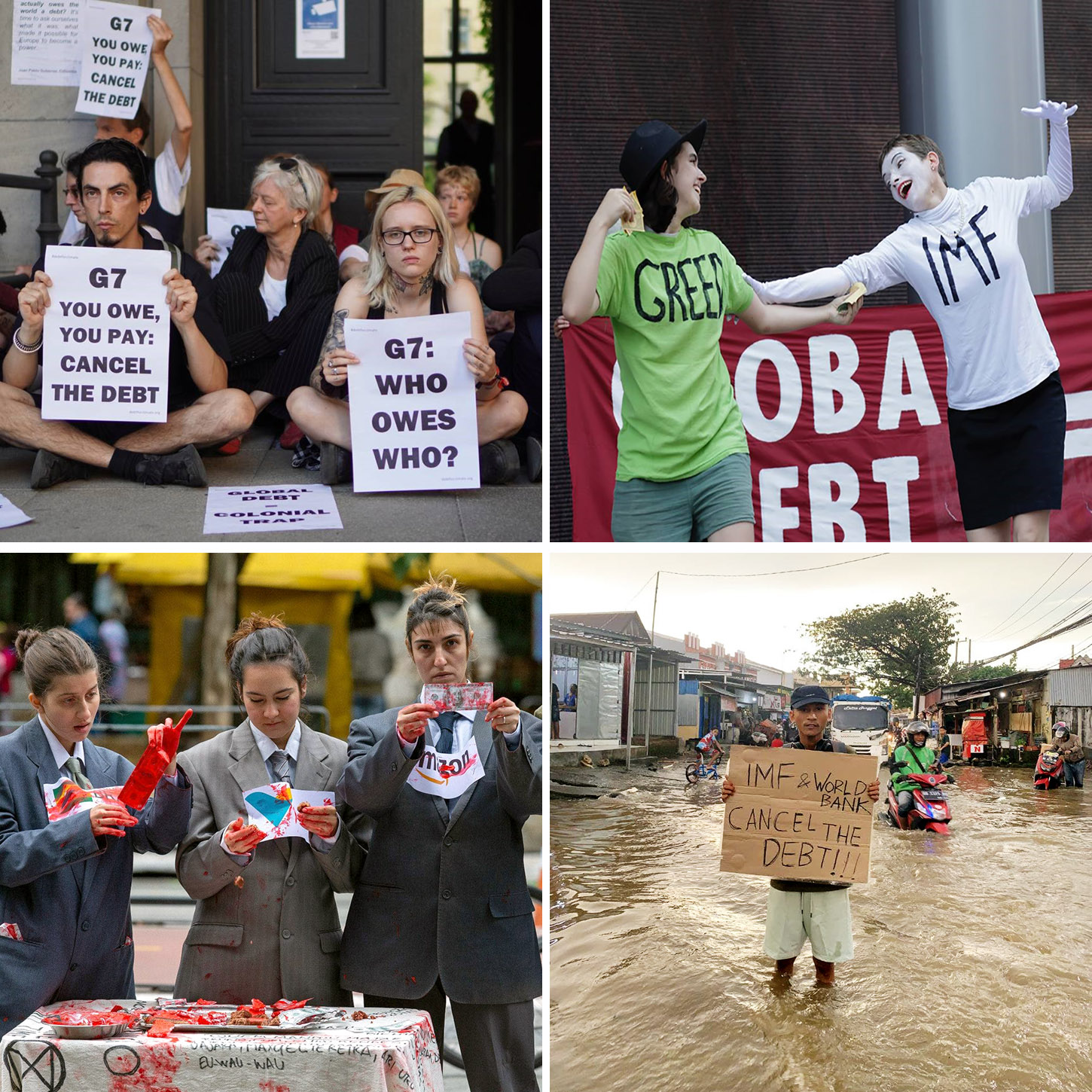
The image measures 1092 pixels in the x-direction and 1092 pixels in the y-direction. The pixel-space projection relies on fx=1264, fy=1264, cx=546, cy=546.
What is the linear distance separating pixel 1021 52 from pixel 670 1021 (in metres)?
3.25

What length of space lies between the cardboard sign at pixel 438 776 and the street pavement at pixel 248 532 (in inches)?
29.7

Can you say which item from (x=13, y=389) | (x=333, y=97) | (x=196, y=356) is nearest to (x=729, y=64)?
(x=333, y=97)

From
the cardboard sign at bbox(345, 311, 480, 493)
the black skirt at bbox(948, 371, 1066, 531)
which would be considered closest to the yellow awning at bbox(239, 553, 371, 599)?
the cardboard sign at bbox(345, 311, 480, 493)

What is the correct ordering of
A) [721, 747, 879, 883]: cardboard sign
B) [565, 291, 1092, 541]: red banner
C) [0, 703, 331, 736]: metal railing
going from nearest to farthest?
1. [721, 747, 879, 883]: cardboard sign
2. [0, 703, 331, 736]: metal railing
3. [565, 291, 1092, 541]: red banner

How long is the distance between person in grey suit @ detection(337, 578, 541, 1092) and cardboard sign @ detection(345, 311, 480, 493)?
0.82 m

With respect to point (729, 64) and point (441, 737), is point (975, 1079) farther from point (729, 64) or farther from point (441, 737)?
point (729, 64)

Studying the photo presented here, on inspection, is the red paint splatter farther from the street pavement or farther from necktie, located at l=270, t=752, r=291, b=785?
the street pavement

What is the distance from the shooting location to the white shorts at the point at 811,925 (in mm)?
2830

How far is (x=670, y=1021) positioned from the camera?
2836 mm

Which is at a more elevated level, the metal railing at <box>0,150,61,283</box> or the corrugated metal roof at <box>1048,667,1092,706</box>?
the metal railing at <box>0,150,61,283</box>

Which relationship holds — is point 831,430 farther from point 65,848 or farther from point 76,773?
point 65,848

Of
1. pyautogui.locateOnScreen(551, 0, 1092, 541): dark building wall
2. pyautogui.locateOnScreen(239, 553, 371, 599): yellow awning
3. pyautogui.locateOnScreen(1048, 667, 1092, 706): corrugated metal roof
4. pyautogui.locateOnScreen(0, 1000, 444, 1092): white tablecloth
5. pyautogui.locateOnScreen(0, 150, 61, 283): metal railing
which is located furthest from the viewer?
pyautogui.locateOnScreen(551, 0, 1092, 541): dark building wall

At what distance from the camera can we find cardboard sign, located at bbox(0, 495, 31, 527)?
3.34m

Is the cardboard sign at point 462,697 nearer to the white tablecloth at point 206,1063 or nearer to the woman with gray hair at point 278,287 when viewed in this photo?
the white tablecloth at point 206,1063
